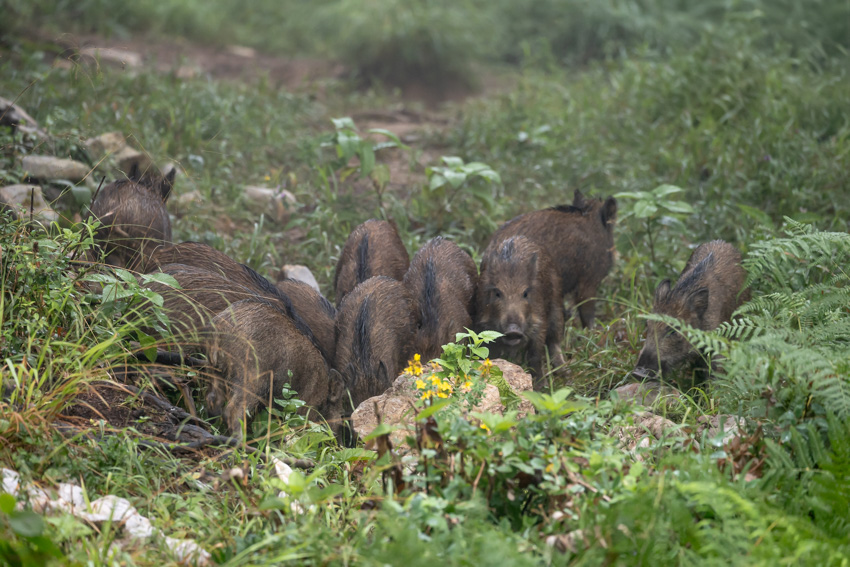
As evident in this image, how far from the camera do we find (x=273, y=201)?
6094 mm

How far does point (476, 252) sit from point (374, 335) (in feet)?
5.43

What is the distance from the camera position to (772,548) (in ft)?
7.22

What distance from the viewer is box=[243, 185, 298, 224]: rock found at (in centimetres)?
608

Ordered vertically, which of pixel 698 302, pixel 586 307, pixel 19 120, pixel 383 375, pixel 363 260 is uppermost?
pixel 19 120

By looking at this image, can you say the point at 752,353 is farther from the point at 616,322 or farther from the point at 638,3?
the point at 638,3

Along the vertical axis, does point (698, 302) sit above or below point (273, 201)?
above

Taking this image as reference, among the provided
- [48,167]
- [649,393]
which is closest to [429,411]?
[649,393]

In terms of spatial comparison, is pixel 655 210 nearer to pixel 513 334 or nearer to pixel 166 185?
pixel 513 334

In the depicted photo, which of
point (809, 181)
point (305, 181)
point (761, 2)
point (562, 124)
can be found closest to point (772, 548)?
point (809, 181)

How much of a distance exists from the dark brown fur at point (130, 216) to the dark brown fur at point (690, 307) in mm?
2760

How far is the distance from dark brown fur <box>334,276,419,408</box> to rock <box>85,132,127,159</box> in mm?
2380

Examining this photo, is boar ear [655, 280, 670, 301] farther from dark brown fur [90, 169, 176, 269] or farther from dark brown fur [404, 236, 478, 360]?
dark brown fur [90, 169, 176, 269]

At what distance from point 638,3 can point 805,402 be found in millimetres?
8992

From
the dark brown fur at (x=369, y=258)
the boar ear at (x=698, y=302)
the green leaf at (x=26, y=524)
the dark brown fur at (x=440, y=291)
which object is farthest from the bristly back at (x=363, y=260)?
the green leaf at (x=26, y=524)
